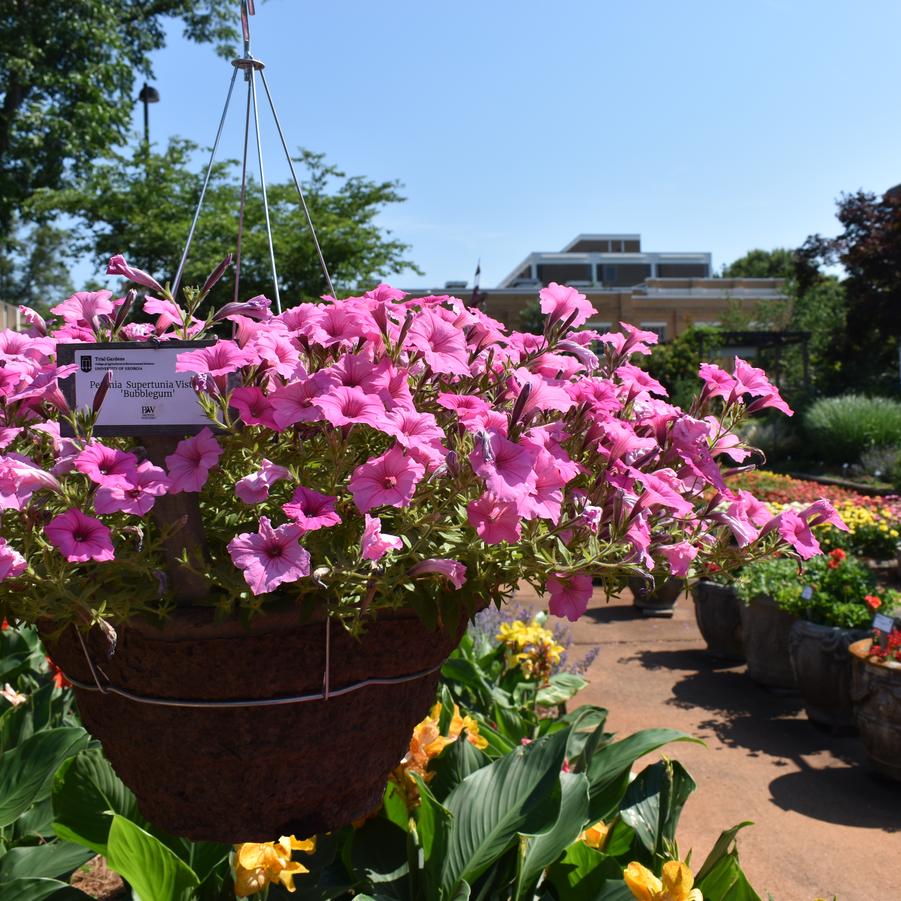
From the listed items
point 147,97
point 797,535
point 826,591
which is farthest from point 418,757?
point 147,97

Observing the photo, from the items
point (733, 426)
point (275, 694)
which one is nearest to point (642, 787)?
point (733, 426)

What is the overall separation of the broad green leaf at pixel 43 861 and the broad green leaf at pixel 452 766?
0.97 m

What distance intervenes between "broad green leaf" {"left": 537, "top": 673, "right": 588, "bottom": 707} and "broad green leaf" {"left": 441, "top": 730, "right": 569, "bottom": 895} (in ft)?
7.19

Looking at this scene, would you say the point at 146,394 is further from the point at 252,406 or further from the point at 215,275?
the point at 215,275

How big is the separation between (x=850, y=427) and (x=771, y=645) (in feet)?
38.7

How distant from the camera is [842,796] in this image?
4598mm

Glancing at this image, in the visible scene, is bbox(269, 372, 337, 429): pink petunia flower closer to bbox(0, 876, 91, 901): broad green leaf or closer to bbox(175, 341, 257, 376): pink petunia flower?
bbox(175, 341, 257, 376): pink petunia flower

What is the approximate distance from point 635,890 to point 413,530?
1.10 m

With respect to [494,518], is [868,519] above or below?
below

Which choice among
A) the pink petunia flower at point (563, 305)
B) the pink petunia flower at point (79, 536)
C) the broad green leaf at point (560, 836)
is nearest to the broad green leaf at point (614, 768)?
the broad green leaf at point (560, 836)

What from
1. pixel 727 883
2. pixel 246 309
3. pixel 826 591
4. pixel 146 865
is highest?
pixel 246 309

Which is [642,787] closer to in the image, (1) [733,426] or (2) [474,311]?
(1) [733,426]

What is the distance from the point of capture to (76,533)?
3.36 ft

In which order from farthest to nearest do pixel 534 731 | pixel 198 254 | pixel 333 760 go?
1. pixel 198 254
2. pixel 534 731
3. pixel 333 760
